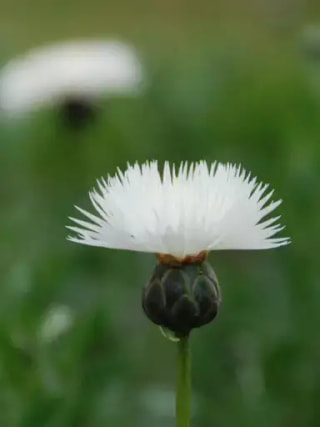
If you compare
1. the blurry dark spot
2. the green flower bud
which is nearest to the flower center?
the green flower bud

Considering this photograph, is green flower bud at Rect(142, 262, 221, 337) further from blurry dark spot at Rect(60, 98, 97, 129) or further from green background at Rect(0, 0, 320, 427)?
blurry dark spot at Rect(60, 98, 97, 129)

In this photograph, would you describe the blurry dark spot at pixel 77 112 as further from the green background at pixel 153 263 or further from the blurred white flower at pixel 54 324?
the blurred white flower at pixel 54 324

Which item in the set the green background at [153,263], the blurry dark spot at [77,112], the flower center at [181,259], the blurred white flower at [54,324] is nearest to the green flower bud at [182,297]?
the flower center at [181,259]

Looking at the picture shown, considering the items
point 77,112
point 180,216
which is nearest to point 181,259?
point 180,216

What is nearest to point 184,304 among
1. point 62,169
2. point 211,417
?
point 211,417

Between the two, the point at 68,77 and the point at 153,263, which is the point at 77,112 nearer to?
the point at 68,77
